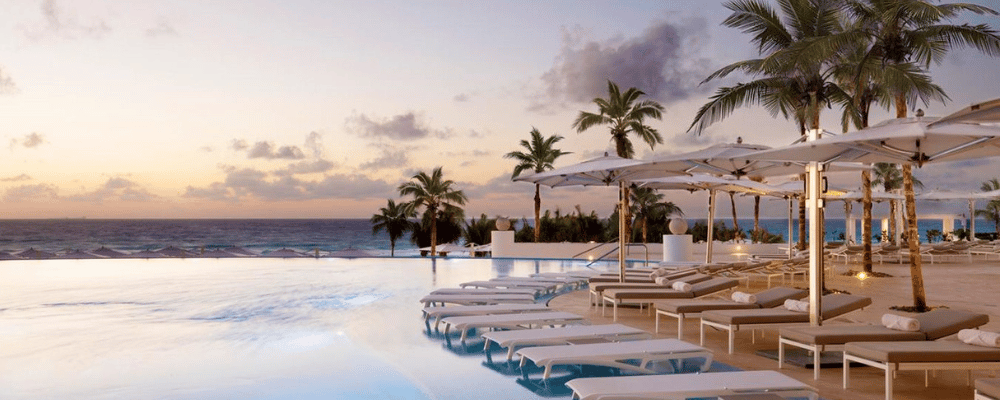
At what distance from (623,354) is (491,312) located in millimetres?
3111

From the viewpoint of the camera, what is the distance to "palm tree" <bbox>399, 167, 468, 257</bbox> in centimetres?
2970

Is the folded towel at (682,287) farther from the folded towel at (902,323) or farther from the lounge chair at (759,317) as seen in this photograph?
the folded towel at (902,323)

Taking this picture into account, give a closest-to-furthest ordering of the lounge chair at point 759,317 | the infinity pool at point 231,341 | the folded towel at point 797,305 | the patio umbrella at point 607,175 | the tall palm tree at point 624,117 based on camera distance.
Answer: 1. the infinity pool at point 231,341
2. the lounge chair at point 759,317
3. the folded towel at point 797,305
4. the patio umbrella at point 607,175
5. the tall palm tree at point 624,117

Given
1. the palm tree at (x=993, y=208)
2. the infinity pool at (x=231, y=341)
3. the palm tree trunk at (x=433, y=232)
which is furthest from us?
the palm tree at (x=993, y=208)

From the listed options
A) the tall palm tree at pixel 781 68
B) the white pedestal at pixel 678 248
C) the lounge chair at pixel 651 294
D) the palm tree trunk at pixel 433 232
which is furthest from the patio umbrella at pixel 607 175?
the palm tree trunk at pixel 433 232

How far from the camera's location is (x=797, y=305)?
779 cm

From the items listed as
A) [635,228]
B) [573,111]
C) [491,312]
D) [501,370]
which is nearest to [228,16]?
[573,111]

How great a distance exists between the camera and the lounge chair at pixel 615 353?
613 cm

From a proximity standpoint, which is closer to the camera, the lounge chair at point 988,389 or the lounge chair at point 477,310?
the lounge chair at point 988,389

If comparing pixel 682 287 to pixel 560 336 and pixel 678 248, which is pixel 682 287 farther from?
pixel 678 248

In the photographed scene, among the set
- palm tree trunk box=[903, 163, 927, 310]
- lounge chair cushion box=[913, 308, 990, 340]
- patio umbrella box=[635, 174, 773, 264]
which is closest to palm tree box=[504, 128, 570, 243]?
patio umbrella box=[635, 174, 773, 264]

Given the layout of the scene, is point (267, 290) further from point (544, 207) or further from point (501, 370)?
point (544, 207)

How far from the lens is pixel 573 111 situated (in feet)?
87.0

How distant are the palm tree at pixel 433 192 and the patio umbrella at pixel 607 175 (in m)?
16.9
